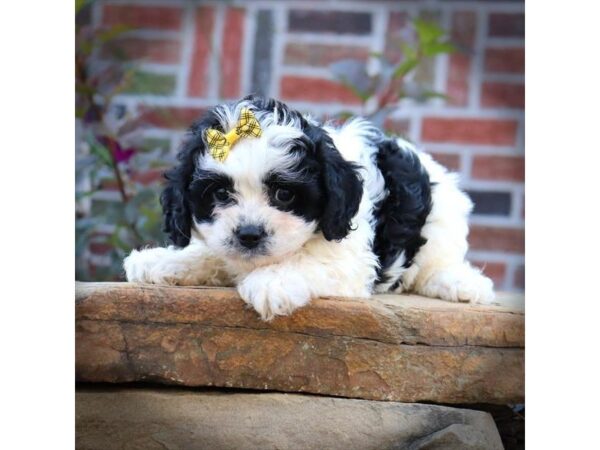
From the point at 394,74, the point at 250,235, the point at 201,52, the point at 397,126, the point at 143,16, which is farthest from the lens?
the point at 397,126

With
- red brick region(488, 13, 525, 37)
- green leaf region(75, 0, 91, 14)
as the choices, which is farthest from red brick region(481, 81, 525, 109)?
green leaf region(75, 0, 91, 14)

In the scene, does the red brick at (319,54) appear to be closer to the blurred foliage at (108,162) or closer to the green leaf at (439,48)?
the green leaf at (439,48)

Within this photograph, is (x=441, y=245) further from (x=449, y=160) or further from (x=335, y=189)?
(x=335, y=189)

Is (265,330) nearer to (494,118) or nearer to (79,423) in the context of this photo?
(79,423)

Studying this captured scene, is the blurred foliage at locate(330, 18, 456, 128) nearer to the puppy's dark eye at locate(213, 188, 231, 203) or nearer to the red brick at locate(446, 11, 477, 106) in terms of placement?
the red brick at locate(446, 11, 477, 106)

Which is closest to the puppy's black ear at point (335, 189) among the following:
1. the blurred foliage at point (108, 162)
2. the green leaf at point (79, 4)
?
the blurred foliage at point (108, 162)

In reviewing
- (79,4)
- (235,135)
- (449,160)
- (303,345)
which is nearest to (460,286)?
(449,160)
